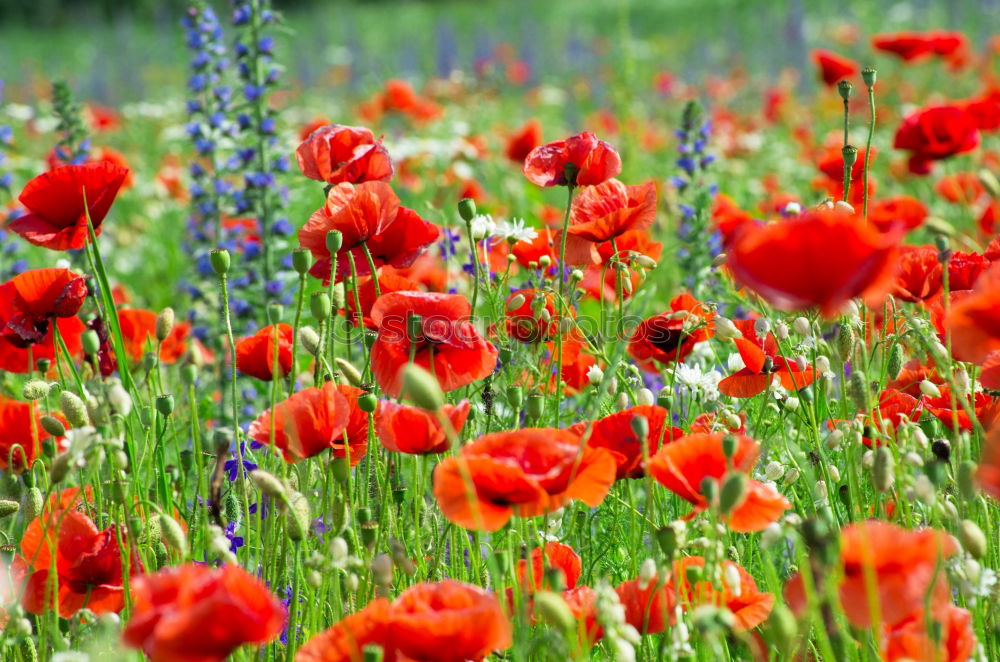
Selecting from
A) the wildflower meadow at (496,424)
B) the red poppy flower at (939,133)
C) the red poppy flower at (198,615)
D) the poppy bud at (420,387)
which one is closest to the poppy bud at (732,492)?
the wildflower meadow at (496,424)

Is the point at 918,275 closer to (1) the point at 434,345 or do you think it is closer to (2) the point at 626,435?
(2) the point at 626,435

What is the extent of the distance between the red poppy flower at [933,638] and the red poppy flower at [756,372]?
45 cm

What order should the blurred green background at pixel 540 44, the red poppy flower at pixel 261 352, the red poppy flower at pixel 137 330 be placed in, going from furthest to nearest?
the blurred green background at pixel 540 44
the red poppy flower at pixel 137 330
the red poppy flower at pixel 261 352

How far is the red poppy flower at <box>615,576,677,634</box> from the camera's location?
1030 millimetres

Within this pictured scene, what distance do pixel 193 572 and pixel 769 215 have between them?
264 centimetres

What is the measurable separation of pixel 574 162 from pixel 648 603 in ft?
2.25

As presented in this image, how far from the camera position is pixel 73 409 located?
1252 mm

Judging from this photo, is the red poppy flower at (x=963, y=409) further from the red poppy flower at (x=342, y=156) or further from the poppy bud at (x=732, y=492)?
the red poppy flower at (x=342, y=156)

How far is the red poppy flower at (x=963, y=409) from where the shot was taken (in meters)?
1.30

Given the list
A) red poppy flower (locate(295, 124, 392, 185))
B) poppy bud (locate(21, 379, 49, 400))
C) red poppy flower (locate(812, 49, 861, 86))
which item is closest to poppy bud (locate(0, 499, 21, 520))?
poppy bud (locate(21, 379, 49, 400))

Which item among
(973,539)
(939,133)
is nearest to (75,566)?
(973,539)

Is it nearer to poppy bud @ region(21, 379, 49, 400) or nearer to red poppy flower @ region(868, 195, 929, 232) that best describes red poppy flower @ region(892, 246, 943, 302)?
red poppy flower @ region(868, 195, 929, 232)

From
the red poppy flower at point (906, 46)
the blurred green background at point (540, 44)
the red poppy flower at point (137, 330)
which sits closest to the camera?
the red poppy flower at point (137, 330)

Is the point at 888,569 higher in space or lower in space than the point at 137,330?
higher
